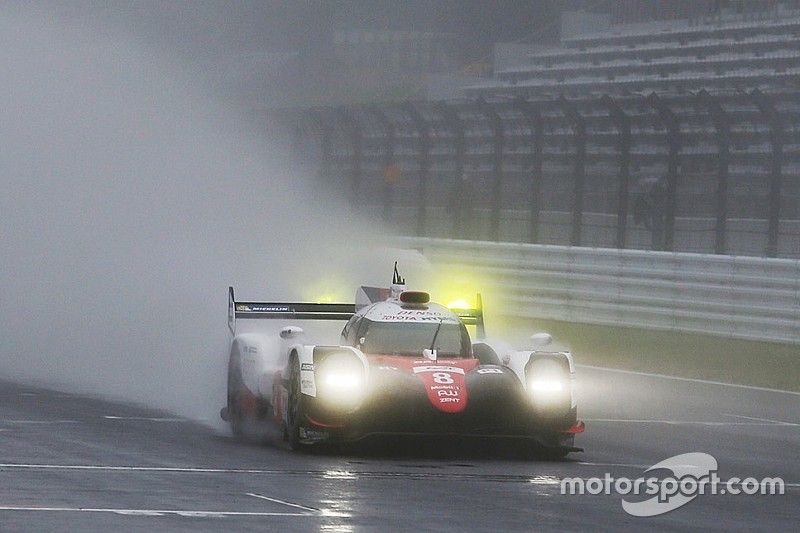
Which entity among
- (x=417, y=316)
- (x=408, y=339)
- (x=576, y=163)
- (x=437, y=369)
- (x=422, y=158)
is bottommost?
(x=437, y=369)

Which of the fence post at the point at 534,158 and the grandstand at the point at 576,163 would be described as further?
the fence post at the point at 534,158

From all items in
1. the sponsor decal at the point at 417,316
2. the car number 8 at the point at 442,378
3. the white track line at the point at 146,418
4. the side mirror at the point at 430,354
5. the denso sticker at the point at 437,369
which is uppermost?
the sponsor decal at the point at 417,316

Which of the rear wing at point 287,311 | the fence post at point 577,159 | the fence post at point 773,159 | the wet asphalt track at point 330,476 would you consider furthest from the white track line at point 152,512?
the fence post at point 577,159

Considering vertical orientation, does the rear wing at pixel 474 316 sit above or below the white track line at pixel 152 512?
above

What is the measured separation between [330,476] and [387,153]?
62.9 ft

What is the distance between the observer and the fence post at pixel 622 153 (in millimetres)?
25375

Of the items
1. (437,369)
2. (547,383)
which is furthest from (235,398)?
(547,383)

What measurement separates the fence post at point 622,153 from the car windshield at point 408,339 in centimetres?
1271

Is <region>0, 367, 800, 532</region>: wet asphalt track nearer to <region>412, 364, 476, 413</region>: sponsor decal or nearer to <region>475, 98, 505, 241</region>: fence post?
<region>412, 364, 476, 413</region>: sponsor decal

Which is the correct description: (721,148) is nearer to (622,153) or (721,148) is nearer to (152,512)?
(622,153)

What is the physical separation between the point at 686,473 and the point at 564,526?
2929mm

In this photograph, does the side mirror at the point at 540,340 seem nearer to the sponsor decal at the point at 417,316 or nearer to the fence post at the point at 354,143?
the sponsor decal at the point at 417,316

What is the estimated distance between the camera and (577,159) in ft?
88.1

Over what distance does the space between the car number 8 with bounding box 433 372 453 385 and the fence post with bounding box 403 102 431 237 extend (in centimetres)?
1648
